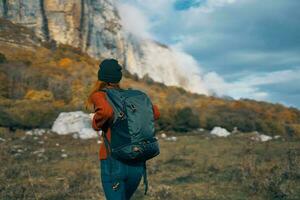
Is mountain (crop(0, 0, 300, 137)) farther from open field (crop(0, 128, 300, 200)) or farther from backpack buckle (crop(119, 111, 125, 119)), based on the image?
backpack buckle (crop(119, 111, 125, 119))

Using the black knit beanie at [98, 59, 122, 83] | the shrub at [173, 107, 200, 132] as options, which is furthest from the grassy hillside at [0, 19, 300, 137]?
the black knit beanie at [98, 59, 122, 83]

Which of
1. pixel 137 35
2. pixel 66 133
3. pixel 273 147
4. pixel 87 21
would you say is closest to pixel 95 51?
pixel 87 21

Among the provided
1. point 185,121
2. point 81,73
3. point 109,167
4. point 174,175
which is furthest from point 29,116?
point 81,73

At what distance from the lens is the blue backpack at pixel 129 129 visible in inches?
152

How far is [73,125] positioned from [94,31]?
226 ft

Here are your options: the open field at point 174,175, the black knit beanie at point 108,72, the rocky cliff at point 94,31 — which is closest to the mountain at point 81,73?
the rocky cliff at point 94,31

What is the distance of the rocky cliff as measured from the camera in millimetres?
82500

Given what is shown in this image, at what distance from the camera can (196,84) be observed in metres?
130

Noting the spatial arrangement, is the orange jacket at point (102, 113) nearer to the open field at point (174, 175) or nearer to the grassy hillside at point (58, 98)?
the open field at point (174, 175)

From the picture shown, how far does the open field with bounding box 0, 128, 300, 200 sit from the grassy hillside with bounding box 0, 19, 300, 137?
1263cm

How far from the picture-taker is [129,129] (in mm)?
3859

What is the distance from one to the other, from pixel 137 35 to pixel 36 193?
109209mm

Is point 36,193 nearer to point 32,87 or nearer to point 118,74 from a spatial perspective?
point 118,74

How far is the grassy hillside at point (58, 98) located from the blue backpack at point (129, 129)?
2230cm
